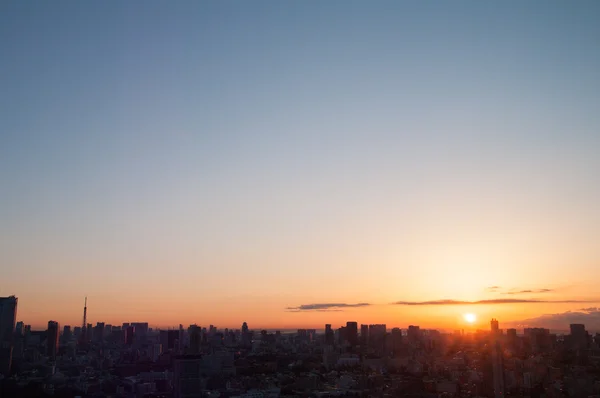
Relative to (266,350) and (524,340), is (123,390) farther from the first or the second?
(524,340)

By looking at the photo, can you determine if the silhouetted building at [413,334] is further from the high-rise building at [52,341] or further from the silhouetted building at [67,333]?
the silhouetted building at [67,333]

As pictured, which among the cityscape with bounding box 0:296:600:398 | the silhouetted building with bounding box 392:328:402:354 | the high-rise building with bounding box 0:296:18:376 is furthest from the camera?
the silhouetted building with bounding box 392:328:402:354

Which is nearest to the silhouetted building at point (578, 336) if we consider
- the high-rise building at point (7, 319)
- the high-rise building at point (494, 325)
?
the high-rise building at point (494, 325)

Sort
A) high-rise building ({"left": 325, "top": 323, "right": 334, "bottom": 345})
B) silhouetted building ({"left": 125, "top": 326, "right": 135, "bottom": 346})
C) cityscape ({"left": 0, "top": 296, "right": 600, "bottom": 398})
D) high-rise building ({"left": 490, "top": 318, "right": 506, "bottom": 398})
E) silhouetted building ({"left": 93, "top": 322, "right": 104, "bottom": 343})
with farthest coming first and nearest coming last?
1. silhouetted building ({"left": 93, "top": 322, "right": 104, "bottom": 343})
2. silhouetted building ({"left": 125, "top": 326, "right": 135, "bottom": 346})
3. high-rise building ({"left": 325, "top": 323, "right": 334, "bottom": 345})
4. cityscape ({"left": 0, "top": 296, "right": 600, "bottom": 398})
5. high-rise building ({"left": 490, "top": 318, "right": 506, "bottom": 398})

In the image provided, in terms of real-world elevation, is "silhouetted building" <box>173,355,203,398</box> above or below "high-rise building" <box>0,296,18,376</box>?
below

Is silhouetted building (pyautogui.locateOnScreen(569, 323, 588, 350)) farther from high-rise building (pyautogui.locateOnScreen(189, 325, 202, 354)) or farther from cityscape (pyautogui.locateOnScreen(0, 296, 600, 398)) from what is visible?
high-rise building (pyautogui.locateOnScreen(189, 325, 202, 354))

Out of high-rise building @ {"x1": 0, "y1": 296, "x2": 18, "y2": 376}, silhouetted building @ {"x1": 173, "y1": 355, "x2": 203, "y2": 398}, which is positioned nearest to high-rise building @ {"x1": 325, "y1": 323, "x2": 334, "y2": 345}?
high-rise building @ {"x1": 0, "y1": 296, "x2": 18, "y2": 376}

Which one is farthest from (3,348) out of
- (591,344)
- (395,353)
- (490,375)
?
(591,344)

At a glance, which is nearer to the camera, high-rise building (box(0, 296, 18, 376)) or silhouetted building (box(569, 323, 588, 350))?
silhouetted building (box(569, 323, 588, 350))
